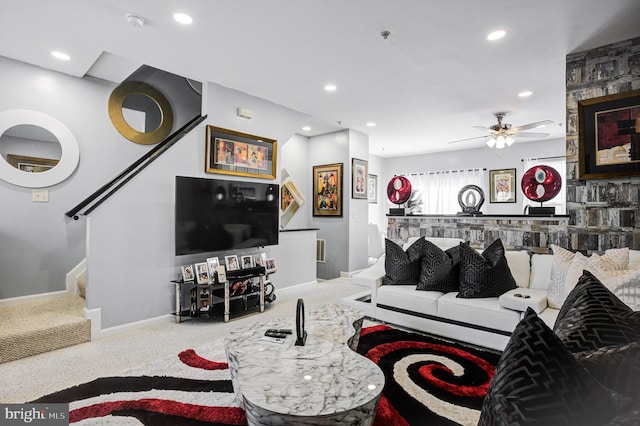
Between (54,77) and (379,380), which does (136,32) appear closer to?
(54,77)

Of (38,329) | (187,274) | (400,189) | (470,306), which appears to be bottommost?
(38,329)

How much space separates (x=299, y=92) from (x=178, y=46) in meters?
1.57

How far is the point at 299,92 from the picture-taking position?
4223 millimetres

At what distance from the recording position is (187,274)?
11.7 ft

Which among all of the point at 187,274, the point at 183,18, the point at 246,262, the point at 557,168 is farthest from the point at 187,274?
the point at 557,168

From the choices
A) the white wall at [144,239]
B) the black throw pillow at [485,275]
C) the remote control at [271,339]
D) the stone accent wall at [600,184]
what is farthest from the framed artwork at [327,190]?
the remote control at [271,339]

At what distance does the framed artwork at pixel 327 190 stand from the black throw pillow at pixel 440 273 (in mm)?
2779

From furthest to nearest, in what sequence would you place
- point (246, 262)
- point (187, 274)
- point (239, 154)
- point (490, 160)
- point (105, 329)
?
point (490, 160), point (239, 154), point (246, 262), point (187, 274), point (105, 329)

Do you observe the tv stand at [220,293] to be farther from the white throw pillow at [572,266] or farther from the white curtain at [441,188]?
the white curtain at [441,188]

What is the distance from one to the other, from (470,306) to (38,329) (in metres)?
3.59

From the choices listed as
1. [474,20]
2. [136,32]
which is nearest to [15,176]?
[136,32]

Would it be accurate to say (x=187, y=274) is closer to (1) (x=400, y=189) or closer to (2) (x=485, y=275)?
(1) (x=400, y=189)

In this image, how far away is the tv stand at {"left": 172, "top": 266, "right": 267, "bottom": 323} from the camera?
3.53 metres

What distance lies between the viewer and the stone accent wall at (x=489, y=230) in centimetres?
333
